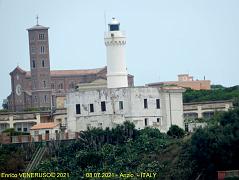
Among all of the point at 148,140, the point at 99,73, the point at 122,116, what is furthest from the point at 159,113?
the point at 99,73

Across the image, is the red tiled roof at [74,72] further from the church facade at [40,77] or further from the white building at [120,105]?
the white building at [120,105]

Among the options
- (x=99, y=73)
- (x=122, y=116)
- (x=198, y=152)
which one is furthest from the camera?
(x=99, y=73)

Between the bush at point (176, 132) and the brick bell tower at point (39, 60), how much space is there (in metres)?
61.3

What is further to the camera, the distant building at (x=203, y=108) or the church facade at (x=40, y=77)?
the church facade at (x=40, y=77)

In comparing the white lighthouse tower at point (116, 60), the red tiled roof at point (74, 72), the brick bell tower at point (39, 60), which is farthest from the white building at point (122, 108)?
the red tiled roof at point (74, 72)

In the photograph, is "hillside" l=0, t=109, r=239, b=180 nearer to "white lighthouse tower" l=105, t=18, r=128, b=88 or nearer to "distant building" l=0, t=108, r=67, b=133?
"white lighthouse tower" l=105, t=18, r=128, b=88

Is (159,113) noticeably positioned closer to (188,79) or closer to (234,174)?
(234,174)

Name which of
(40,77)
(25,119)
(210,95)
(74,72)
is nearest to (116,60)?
(25,119)

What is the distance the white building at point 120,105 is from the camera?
65.2 metres

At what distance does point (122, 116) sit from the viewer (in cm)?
6544

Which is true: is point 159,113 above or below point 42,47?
below

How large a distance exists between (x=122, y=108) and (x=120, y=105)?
168mm

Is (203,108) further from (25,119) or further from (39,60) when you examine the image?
(39,60)

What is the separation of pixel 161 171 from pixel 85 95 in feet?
44.4
